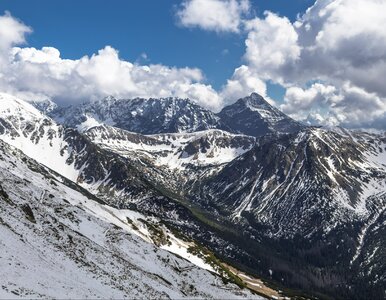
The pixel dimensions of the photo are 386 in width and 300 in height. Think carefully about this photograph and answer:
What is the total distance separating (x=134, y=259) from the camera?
110m

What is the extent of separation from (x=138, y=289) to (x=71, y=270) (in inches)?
497

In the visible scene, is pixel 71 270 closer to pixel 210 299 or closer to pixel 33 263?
pixel 33 263

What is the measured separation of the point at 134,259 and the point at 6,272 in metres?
56.3

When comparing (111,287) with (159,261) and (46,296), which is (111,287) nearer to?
(46,296)

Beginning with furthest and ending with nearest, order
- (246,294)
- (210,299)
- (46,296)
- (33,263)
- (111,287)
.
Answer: (246,294)
(210,299)
(111,287)
(33,263)
(46,296)

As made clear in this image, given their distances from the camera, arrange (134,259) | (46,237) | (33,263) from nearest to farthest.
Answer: (33,263)
(46,237)
(134,259)

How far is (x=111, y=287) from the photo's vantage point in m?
69.9

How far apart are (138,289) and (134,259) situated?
1355 inches

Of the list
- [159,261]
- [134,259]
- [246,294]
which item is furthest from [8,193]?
[246,294]

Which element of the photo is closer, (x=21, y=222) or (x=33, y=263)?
(x=33, y=263)

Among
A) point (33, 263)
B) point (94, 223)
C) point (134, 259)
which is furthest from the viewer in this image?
point (94, 223)

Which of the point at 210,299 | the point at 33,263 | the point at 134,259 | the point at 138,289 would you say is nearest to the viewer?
the point at 33,263

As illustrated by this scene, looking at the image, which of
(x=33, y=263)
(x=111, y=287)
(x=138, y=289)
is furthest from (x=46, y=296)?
(x=138, y=289)

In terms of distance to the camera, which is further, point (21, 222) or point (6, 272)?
point (21, 222)
